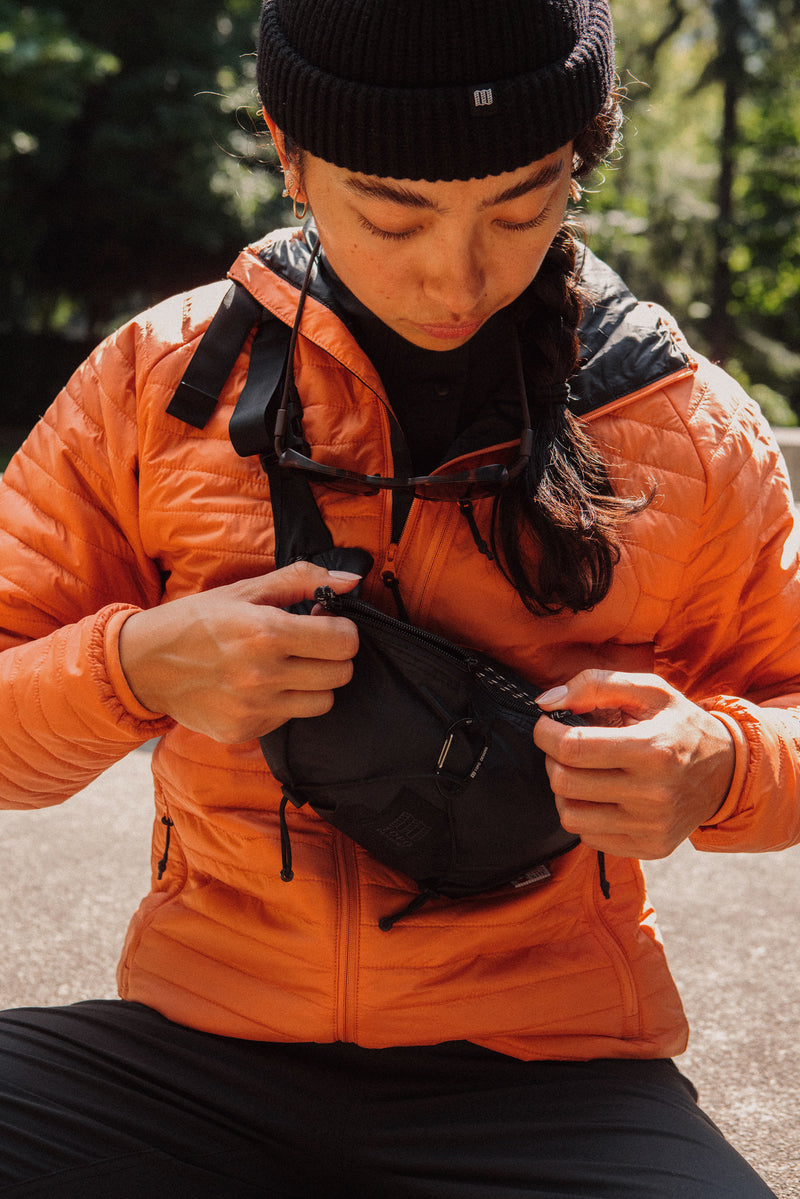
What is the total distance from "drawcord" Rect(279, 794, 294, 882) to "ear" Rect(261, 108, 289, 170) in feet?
Result: 3.04

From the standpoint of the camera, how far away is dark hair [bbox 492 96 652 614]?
1.60 metres

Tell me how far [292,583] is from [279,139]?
676mm

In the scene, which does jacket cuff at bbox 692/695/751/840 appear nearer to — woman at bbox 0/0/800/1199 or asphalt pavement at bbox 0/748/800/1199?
woman at bbox 0/0/800/1199

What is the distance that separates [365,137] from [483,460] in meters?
0.48

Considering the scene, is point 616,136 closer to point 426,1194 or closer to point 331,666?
point 331,666

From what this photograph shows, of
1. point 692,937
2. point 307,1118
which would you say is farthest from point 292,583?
point 692,937

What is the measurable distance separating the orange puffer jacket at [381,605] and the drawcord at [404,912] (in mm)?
25

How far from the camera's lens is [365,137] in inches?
54.4

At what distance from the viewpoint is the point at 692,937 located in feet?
10.2

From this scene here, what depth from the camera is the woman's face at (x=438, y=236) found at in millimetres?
1442

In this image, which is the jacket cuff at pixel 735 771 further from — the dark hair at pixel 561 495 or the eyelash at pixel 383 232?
the eyelash at pixel 383 232

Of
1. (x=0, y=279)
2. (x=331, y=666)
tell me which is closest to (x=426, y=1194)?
(x=331, y=666)

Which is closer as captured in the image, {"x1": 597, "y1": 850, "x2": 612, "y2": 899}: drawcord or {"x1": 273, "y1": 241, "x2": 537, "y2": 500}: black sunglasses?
{"x1": 273, "y1": 241, "x2": 537, "y2": 500}: black sunglasses

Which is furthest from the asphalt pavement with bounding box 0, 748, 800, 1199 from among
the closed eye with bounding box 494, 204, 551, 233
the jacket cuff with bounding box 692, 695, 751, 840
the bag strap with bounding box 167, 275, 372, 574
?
the closed eye with bounding box 494, 204, 551, 233
